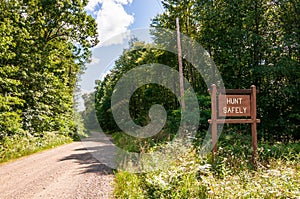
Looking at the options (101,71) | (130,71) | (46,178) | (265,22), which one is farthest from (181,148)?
(130,71)

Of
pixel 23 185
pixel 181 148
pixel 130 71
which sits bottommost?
pixel 23 185

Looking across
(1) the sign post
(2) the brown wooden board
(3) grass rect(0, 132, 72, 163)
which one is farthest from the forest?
(2) the brown wooden board

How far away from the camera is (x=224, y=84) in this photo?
572 inches

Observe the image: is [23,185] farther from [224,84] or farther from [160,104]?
[160,104]

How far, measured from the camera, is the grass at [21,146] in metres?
10.0

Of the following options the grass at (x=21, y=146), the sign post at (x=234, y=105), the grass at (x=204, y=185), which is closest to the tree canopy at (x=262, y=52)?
the sign post at (x=234, y=105)

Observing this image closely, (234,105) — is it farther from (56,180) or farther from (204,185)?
(56,180)

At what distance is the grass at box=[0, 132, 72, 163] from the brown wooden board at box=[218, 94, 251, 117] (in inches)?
345

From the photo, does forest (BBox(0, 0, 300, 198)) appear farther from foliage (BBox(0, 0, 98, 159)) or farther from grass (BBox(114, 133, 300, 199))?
grass (BBox(114, 133, 300, 199))

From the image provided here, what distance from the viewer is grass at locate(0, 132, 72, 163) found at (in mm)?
10047

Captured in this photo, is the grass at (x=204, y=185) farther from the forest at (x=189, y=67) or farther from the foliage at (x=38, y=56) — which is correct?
the foliage at (x=38, y=56)

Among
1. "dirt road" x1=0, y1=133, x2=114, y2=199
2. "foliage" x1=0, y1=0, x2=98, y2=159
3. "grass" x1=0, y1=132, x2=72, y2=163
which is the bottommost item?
"dirt road" x1=0, y1=133, x2=114, y2=199

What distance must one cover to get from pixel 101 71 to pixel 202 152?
5.57 meters

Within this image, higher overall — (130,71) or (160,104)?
(130,71)
